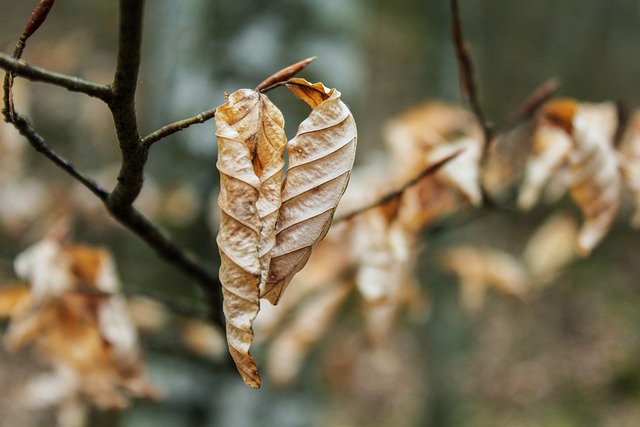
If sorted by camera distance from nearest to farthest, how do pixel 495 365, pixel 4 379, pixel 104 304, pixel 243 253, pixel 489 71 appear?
pixel 243 253 → pixel 104 304 → pixel 4 379 → pixel 495 365 → pixel 489 71

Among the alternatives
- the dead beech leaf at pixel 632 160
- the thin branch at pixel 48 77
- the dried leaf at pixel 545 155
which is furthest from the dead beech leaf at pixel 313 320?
the thin branch at pixel 48 77

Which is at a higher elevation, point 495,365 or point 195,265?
point 195,265

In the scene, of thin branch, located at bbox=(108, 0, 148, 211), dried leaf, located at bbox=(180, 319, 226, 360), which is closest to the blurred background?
dried leaf, located at bbox=(180, 319, 226, 360)

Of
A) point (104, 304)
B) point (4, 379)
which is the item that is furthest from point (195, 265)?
point (4, 379)

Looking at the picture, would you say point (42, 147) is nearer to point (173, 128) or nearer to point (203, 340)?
point (173, 128)

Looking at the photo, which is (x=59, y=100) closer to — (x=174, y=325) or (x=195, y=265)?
(x=174, y=325)

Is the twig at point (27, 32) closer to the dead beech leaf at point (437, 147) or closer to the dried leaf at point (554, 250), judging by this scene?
the dead beech leaf at point (437, 147)
